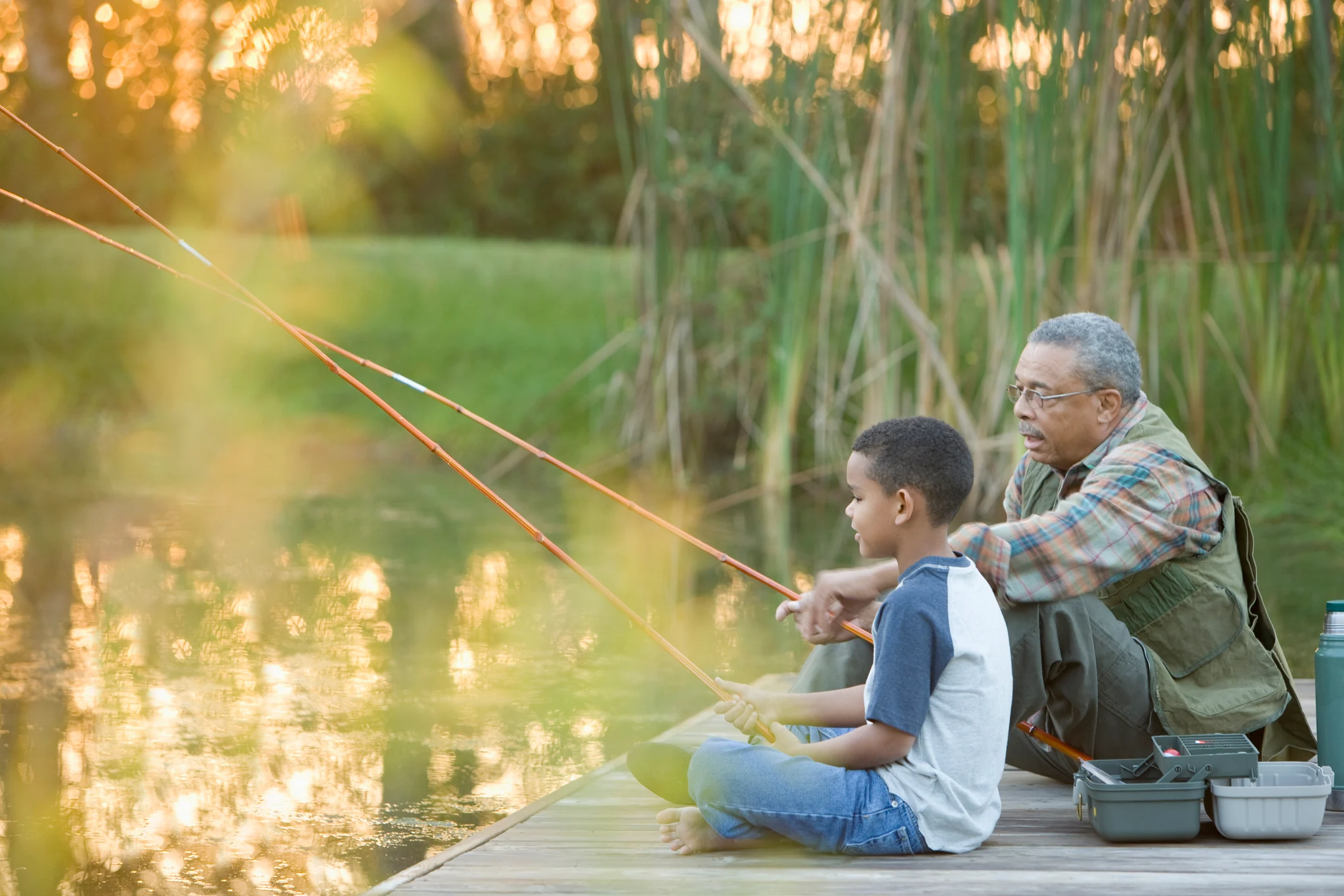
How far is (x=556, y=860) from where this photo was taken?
84.6 inches

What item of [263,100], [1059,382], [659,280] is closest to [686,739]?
[1059,382]

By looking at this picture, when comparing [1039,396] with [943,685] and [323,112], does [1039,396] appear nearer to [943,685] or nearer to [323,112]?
[943,685]

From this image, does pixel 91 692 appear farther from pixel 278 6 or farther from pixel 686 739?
pixel 278 6

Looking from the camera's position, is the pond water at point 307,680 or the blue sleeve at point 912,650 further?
the pond water at point 307,680

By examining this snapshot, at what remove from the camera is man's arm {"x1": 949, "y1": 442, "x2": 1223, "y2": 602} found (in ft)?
7.19

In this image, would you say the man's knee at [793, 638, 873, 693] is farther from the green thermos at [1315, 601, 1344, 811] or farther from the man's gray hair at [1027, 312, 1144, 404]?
the green thermos at [1315, 601, 1344, 811]

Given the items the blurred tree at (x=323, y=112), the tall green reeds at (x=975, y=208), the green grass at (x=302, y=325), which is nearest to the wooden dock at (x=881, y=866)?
the blurred tree at (x=323, y=112)

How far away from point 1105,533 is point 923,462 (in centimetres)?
39

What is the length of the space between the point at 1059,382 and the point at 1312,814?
665 mm

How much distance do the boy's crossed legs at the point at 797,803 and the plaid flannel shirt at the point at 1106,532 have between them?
339 millimetres

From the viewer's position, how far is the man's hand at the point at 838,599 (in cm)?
218

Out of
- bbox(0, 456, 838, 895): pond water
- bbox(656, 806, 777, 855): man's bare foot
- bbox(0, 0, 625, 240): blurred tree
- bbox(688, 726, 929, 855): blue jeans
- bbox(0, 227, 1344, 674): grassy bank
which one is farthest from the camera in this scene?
bbox(0, 227, 1344, 674): grassy bank

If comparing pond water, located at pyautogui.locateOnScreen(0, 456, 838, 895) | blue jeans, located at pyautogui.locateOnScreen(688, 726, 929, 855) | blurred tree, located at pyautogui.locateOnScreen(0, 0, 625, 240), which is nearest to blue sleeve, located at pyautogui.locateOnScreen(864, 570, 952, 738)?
blue jeans, located at pyautogui.locateOnScreen(688, 726, 929, 855)

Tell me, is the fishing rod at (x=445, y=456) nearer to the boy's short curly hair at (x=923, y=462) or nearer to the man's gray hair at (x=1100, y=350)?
the boy's short curly hair at (x=923, y=462)
